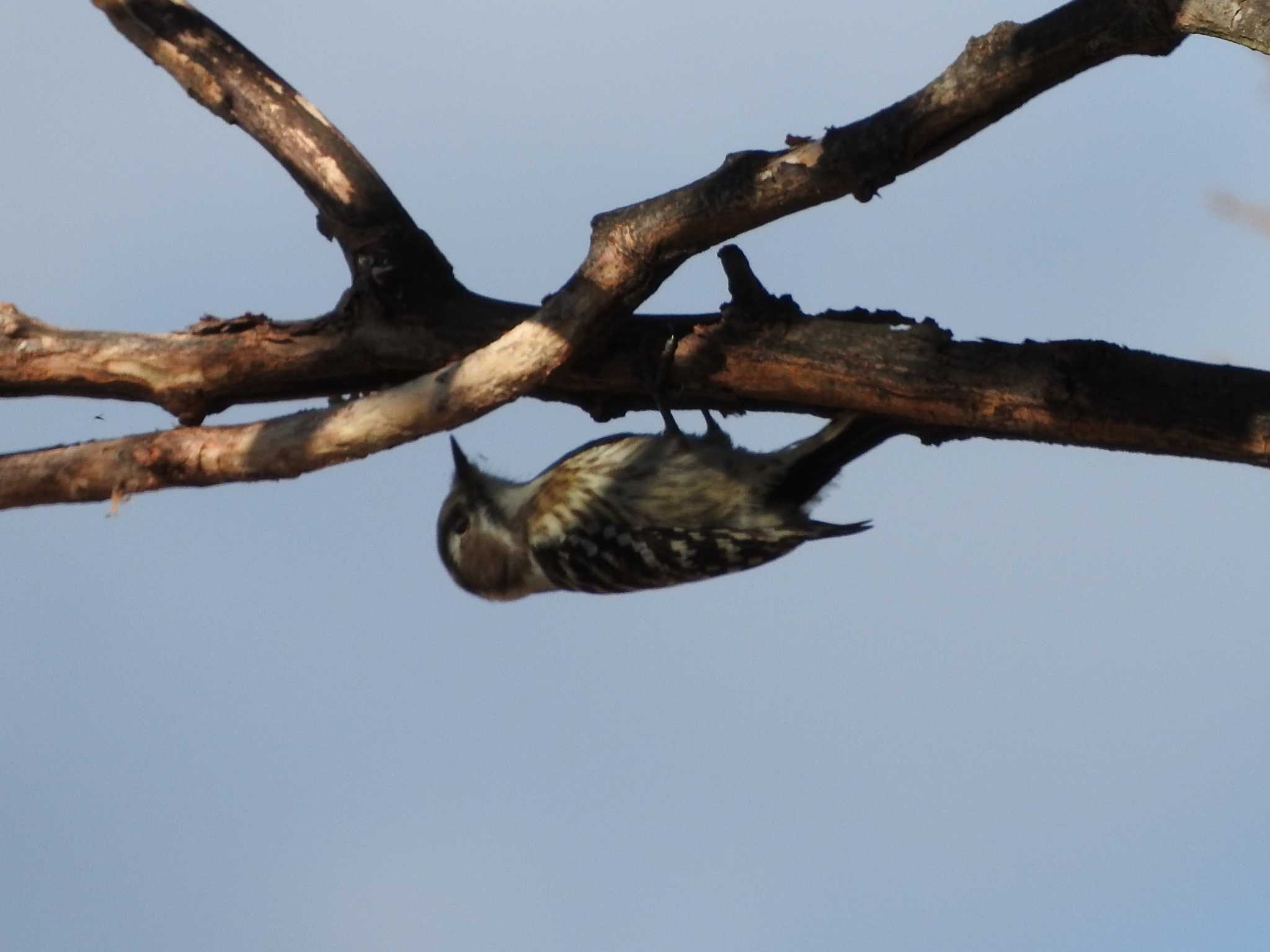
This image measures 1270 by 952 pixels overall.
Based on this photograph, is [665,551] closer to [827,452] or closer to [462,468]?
[827,452]

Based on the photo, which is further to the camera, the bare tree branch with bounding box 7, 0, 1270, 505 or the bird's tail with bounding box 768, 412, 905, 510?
the bird's tail with bounding box 768, 412, 905, 510

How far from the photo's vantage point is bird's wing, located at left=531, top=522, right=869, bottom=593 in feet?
15.0

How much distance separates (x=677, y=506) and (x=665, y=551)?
0.53ft

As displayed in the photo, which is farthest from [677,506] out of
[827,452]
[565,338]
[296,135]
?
[296,135]

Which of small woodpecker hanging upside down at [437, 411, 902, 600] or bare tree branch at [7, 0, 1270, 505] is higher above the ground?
bare tree branch at [7, 0, 1270, 505]

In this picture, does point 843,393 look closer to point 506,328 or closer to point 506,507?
point 506,328

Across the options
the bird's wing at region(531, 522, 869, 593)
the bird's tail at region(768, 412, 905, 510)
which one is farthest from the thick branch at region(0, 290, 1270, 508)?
the bird's wing at region(531, 522, 869, 593)

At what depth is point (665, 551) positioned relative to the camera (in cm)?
464

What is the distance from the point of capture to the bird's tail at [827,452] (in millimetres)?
4387

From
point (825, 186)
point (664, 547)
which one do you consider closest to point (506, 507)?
point (664, 547)

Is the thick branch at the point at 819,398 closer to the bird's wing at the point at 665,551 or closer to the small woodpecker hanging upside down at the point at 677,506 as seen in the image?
the small woodpecker hanging upside down at the point at 677,506

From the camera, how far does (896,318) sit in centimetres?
405

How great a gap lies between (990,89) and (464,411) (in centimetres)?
152

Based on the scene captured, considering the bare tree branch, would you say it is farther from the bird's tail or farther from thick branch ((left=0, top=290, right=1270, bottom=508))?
the bird's tail
